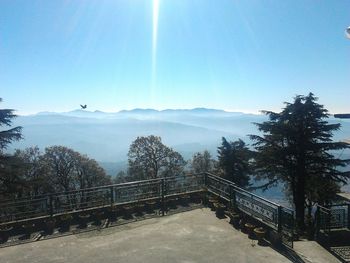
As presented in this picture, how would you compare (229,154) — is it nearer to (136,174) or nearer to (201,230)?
(136,174)

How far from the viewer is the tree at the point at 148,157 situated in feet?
160

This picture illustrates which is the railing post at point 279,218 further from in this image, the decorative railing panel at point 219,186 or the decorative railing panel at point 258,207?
the decorative railing panel at point 219,186

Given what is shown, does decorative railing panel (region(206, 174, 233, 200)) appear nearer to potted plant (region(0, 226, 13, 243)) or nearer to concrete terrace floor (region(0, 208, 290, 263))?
concrete terrace floor (region(0, 208, 290, 263))

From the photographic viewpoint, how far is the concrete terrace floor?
34.0 feet

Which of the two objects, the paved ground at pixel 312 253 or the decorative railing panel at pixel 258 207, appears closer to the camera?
the paved ground at pixel 312 253

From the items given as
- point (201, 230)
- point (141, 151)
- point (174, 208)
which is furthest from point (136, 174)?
point (201, 230)

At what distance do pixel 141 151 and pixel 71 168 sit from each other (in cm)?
952

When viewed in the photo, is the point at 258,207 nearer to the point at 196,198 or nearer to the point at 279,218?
the point at 279,218

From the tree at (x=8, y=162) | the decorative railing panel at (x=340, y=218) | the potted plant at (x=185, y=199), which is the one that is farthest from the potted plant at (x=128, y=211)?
the tree at (x=8, y=162)

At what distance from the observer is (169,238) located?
39.0 feet

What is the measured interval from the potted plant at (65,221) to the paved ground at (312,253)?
7.88 m

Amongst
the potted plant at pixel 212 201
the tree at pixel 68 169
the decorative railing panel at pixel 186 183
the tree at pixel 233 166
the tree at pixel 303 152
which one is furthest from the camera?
the tree at pixel 68 169

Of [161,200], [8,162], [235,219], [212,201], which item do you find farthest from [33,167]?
[235,219]

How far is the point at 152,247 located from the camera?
1113cm
